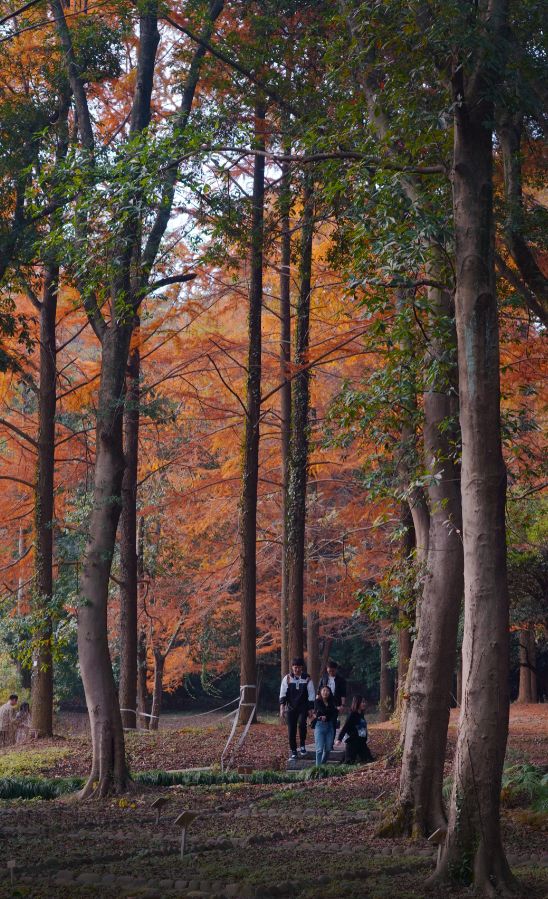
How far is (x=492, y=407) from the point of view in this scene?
5930 millimetres

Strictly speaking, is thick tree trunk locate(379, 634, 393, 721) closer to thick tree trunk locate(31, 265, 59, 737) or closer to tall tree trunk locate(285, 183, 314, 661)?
tall tree trunk locate(285, 183, 314, 661)

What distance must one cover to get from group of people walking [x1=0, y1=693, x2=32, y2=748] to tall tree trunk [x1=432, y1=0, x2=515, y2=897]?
39.5 feet

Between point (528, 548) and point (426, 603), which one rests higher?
point (528, 548)

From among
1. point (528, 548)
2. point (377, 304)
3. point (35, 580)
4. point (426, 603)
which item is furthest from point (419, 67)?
point (528, 548)

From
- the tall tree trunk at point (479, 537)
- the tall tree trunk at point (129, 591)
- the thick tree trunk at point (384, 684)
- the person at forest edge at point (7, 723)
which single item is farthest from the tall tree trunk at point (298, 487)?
the thick tree trunk at point (384, 684)

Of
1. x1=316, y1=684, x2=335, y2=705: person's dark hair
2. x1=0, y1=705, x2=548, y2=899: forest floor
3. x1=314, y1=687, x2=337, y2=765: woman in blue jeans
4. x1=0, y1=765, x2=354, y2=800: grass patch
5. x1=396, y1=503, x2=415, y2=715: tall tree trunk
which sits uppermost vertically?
x1=396, y1=503, x2=415, y2=715: tall tree trunk

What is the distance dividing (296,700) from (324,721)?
77 cm

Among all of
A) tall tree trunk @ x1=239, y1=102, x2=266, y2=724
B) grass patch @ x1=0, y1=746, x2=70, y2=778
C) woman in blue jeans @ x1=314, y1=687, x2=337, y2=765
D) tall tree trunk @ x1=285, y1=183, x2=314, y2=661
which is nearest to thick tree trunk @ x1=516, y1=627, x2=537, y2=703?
tall tree trunk @ x1=285, y1=183, x2=314, y2=661

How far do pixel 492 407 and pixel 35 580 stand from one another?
11.8 meters

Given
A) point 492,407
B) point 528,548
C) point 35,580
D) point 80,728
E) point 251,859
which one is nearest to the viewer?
point 492,407

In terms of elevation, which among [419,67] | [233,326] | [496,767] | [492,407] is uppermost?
[233,326]

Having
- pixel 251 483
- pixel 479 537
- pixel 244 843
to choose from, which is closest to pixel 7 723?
pixel 251 483

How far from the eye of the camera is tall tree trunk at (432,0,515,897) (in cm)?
559

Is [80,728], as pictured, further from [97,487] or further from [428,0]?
[428,0]
